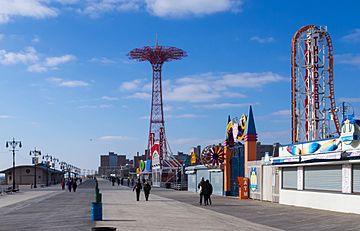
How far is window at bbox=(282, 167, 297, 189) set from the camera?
30.5 m

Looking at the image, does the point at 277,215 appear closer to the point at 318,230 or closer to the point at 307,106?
the point at 318,230

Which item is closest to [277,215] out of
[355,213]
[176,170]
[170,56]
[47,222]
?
[355,213]

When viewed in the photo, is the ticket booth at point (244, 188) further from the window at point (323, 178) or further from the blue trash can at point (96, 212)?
the blue trash can at point (96, 212)

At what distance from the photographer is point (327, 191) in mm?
26250

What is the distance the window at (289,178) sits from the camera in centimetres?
3052

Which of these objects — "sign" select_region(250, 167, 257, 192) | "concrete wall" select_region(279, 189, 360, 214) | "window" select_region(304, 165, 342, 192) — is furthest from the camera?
"sign" select_region(250, 167, 257, 192)

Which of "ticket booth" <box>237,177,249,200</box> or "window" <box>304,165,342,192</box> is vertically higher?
"window" <box>304,165,342,192</box>

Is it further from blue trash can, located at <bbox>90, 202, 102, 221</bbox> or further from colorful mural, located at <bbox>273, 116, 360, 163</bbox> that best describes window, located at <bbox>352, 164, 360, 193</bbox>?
blue trash can, located at <bbox>90, 202, 102, 221</bbox>

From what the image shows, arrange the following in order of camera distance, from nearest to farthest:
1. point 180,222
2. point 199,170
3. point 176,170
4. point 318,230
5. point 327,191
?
1. point 318,230
2. point 180,222
3. point 327,191
4. point 199,170
5. point 176,170

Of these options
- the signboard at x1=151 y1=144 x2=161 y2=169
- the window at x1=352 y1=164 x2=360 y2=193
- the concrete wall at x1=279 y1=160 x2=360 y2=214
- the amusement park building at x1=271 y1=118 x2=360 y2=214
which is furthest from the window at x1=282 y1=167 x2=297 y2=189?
the signboard at x1=151 y1=144 x2=161 y2=169

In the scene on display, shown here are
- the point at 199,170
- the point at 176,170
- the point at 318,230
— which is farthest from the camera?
the point at 176,170

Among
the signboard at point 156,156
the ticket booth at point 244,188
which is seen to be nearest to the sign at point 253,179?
the ticket booth at point 244,188

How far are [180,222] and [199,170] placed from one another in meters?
32.0

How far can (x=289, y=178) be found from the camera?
31.2 metres
